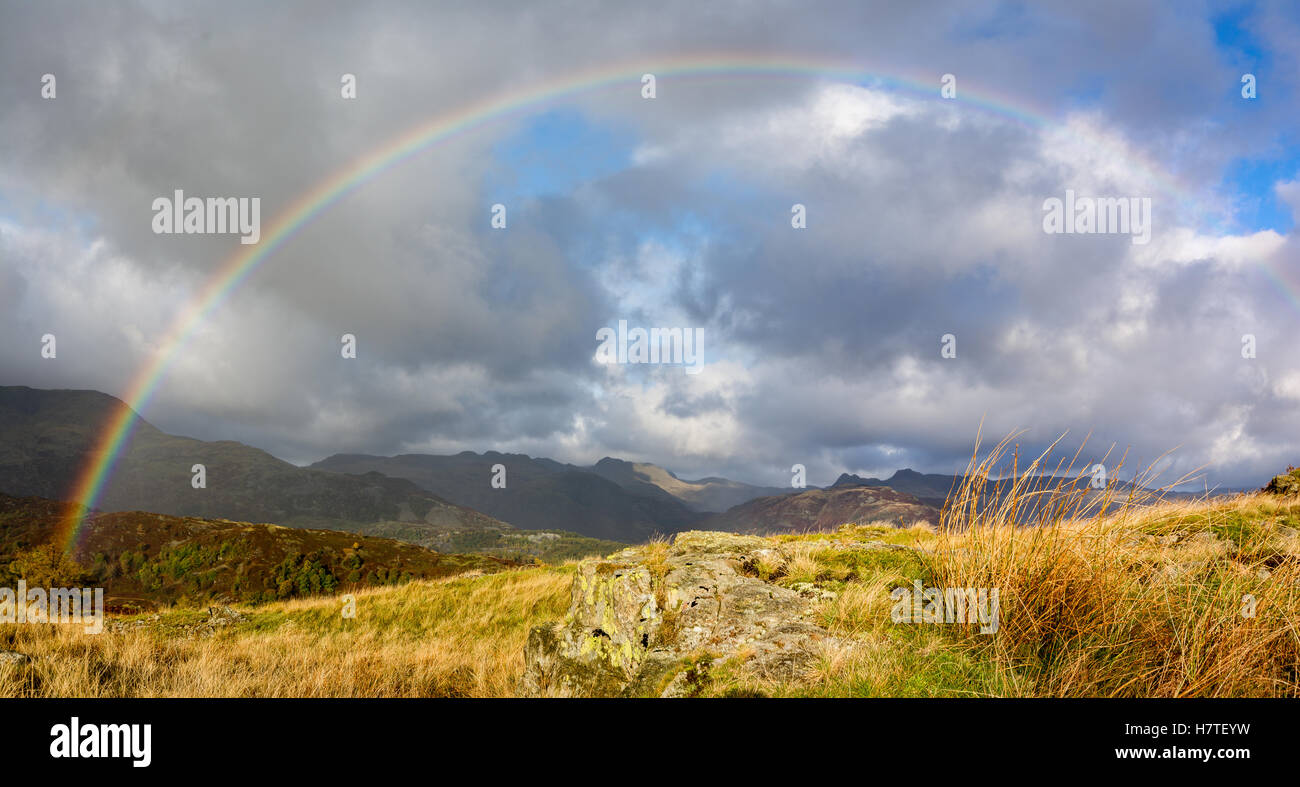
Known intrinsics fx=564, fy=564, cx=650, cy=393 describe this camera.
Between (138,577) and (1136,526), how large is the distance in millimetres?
30916

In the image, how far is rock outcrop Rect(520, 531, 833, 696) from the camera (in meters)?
4.99

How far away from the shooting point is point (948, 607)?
5.20 m

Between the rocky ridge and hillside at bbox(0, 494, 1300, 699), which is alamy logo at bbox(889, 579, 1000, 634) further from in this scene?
the rocky ridge

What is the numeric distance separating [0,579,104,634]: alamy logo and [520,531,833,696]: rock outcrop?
37.2ft

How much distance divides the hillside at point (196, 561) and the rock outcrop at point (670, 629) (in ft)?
63.7

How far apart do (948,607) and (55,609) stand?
20395 millimetres

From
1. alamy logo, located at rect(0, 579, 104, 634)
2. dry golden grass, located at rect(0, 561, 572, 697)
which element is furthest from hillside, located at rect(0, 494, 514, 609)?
dry golden grass, located at rect(0, 561, 572, 697)

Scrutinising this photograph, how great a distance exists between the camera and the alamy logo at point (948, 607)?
16.0 feet

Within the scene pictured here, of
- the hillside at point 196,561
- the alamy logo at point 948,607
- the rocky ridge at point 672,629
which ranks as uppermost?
the alamy logo at point 948,607

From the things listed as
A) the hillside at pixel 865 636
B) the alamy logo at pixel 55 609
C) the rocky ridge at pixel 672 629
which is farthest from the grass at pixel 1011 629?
the alamy logo at pixel 55 609

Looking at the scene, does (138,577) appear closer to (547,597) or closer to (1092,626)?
(547,597)

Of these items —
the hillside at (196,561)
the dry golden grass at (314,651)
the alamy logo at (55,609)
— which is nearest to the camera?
the dry golden grass at (314,651)
